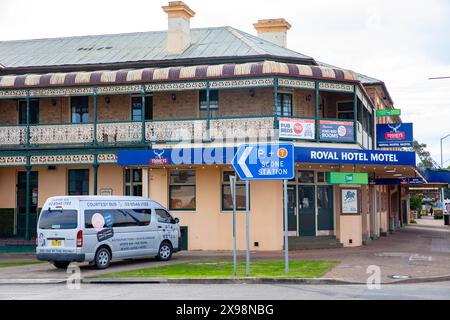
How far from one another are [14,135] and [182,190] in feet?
24.2

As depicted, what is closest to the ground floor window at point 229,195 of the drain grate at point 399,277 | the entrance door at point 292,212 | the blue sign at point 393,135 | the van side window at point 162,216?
the entrance door at point 292,212

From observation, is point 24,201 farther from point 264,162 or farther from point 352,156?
point 264,162

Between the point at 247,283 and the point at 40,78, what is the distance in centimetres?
1507

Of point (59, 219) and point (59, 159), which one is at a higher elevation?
point (59, 159)

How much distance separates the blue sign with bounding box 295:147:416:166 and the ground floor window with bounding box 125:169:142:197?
24.5 feet

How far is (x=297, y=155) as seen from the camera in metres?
23.7

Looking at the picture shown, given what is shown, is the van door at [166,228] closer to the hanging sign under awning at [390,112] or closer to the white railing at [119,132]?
the white railing at [119,132]

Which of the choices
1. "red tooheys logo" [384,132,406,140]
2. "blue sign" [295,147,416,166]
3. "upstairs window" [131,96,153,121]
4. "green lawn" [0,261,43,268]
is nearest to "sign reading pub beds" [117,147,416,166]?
"blue sign" [295,147,416,166]

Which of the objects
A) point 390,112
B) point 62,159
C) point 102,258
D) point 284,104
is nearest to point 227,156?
point 284,104

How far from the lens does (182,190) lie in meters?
26.4

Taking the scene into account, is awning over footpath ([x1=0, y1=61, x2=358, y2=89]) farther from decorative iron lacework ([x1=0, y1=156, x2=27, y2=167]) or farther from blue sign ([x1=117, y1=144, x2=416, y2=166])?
blue sign ([x1=117, y1=144, x2=416, y2=166])

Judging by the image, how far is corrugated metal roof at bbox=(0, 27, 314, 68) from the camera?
96.7ft

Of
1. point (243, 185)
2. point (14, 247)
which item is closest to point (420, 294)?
point (243, 185)
